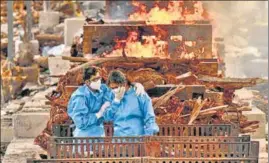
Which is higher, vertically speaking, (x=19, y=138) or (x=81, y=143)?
(x=81, y=143)

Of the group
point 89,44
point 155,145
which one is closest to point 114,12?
point 89,44

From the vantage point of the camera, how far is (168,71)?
40.7 feet

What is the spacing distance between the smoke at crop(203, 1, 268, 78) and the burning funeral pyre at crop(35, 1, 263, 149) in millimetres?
9430

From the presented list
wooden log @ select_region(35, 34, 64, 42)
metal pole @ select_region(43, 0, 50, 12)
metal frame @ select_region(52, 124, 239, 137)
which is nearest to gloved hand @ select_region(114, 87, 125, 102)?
metal frame @ select_region(52, 124, 239, 137)

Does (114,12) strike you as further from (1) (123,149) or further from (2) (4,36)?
(2) (4,36)

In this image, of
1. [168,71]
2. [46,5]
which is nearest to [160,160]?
[168,71]

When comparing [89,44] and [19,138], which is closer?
[19,138]

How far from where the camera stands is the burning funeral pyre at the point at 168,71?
431 inches

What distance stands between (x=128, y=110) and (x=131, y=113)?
0.05 metres

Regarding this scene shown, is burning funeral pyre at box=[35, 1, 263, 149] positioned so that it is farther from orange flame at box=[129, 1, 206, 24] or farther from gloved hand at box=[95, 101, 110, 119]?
gloved hand at box=[95, 101, 110, 119]

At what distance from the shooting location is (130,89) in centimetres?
915

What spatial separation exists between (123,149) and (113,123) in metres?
1.46

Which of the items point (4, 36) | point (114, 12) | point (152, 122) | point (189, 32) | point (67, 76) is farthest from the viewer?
point (4, 36)

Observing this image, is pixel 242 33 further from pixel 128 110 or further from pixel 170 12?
pixel 128 110
